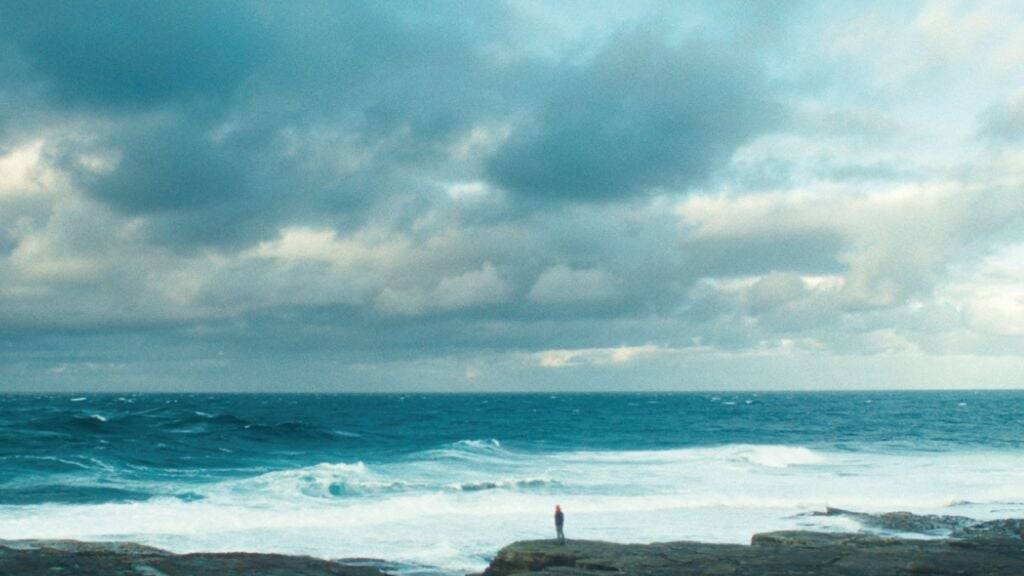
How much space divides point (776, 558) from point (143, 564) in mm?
13678

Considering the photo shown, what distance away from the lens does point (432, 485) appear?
136 feet

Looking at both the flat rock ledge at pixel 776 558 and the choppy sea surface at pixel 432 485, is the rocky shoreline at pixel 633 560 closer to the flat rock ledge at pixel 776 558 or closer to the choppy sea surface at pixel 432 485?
the flat rock ledge at pixel 776 558

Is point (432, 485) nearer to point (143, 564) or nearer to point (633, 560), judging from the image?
point (633, 560)

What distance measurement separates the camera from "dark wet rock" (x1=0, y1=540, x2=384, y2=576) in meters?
15.9

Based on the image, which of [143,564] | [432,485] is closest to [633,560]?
[143,564]

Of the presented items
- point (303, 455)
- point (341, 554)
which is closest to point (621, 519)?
point (341, 554)

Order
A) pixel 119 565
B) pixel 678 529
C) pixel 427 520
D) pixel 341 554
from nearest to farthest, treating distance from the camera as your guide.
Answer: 1. pixel 119 565
2. pixel 341 554
3. pixel 678 529
4. pixel 427 520

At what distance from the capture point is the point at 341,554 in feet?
85.8

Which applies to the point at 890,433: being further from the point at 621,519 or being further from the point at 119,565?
the point at 119,565

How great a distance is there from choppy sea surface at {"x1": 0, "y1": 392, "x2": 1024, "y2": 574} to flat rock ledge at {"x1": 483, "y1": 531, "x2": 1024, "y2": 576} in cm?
510

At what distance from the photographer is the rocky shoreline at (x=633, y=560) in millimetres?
16578

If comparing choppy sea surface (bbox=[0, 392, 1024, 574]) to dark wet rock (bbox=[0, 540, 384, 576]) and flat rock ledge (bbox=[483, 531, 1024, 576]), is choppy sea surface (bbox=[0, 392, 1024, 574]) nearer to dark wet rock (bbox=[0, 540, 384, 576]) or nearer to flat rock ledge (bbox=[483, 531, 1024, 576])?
flat rock ledge (bbox=[483, 531, 1024, 576])

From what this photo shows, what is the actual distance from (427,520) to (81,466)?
22921 mm

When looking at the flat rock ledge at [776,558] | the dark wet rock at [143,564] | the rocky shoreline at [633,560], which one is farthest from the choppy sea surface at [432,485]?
the dark wet rock at [143,564]
